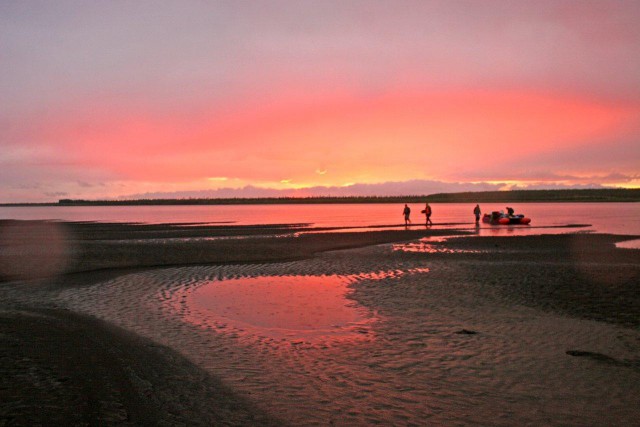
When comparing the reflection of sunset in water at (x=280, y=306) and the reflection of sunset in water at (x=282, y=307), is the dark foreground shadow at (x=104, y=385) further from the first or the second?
the reflection of sunset in water at (x=280, y=306)

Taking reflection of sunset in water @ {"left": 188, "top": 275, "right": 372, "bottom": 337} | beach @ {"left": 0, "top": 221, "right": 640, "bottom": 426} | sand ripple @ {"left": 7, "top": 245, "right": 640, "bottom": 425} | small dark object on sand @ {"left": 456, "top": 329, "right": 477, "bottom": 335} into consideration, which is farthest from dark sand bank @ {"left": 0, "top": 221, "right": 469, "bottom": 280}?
small dark object on sand @ {"left": 456, "top": 329, "right": 477, "bottom": 335}

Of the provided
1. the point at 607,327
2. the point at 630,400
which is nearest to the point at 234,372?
the point at 630,400

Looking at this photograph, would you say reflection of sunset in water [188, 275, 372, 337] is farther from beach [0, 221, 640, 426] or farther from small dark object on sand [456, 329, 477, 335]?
small dark object on sand [456, 329, 477, 335]

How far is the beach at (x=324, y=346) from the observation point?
25.7 feet

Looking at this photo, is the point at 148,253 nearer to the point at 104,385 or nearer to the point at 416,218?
the point at 104,385

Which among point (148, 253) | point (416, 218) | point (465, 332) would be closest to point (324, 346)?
point (465, 332)

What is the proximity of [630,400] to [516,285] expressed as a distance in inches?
439

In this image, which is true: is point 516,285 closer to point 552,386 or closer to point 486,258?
point 486,258

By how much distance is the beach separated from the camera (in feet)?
25.7

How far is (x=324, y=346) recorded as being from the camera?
37.7 ft

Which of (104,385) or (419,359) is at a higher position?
(104,385)

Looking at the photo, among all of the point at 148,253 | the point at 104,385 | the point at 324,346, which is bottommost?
the point at 324,346

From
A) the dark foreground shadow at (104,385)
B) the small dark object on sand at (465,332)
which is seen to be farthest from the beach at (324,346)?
the small dark object on sand at (465,332)

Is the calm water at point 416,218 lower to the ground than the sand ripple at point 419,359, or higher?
higher
